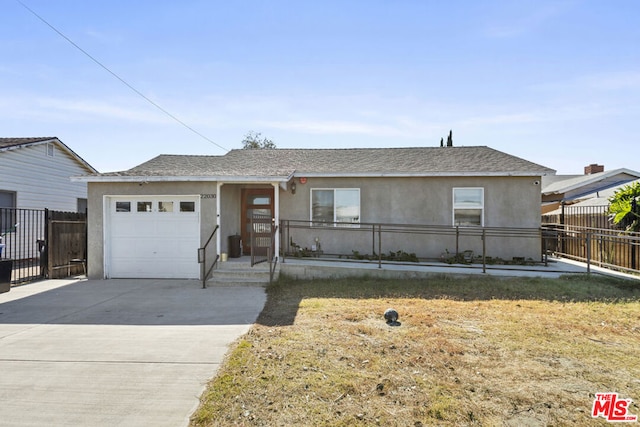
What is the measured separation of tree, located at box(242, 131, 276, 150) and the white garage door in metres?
29.8

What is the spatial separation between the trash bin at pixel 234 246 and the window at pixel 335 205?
2318mm

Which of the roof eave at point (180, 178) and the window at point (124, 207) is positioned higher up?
the roof eave at point (180, 178)

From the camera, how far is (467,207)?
36.2 ft

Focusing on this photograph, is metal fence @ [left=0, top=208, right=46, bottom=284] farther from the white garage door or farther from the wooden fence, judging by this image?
the white garage door

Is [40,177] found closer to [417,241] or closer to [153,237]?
[153,237]

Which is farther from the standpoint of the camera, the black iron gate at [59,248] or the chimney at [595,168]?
the chimney at [595,168]

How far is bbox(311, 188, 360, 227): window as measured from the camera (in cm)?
1135

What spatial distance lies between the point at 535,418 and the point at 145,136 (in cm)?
1822

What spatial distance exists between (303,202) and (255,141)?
29457 mm

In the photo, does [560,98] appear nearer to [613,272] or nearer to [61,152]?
[613,272]

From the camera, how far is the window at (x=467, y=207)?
1098 cm

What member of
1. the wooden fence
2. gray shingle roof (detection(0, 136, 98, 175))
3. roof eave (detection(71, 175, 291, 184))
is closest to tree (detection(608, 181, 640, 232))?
roof eave (detection(71, 175, 291, 184))

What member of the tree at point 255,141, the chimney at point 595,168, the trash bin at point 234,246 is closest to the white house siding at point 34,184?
the trash bin at point 234,246

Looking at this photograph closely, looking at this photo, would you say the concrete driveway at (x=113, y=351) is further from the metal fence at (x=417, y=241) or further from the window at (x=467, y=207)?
the window at (x=467, y=207)
